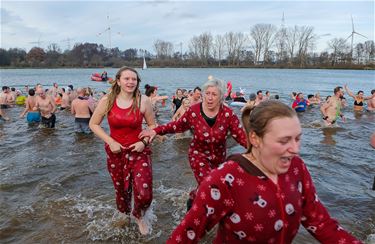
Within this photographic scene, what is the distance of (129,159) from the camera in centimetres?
389

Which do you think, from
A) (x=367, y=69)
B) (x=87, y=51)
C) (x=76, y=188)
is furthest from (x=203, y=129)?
(x=87, y=51)

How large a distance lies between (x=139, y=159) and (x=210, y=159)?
0.85 metres

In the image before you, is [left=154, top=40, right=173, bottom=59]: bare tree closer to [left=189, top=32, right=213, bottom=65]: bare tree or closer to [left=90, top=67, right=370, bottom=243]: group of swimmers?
[left=189, top=32, right=213, bottom=65]: bare tree

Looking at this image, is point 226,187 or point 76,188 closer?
point 226,187

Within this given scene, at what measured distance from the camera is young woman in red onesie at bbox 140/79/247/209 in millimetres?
3853

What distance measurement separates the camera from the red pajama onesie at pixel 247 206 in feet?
5.83

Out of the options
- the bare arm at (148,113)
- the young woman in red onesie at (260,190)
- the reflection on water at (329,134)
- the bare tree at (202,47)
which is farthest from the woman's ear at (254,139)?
the bare tree at (202,47)

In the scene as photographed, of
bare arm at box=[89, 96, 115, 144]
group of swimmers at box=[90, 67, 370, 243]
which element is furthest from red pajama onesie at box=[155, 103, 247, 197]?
group of swimmers at box=[90, 67, 370, 243]

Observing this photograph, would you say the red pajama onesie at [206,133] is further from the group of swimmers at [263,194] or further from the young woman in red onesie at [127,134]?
the group of swimmers at [263,194]

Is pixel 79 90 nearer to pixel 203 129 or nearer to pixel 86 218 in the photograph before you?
pixel 86 218

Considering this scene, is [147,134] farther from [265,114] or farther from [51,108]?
[51,108]

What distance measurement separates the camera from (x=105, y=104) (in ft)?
12.8

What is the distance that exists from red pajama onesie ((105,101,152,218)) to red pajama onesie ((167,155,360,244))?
202 centimetres

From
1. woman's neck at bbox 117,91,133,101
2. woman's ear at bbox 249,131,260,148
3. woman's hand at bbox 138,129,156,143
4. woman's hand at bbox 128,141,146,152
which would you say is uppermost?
woman's neck at bbox 117,91,133,101
